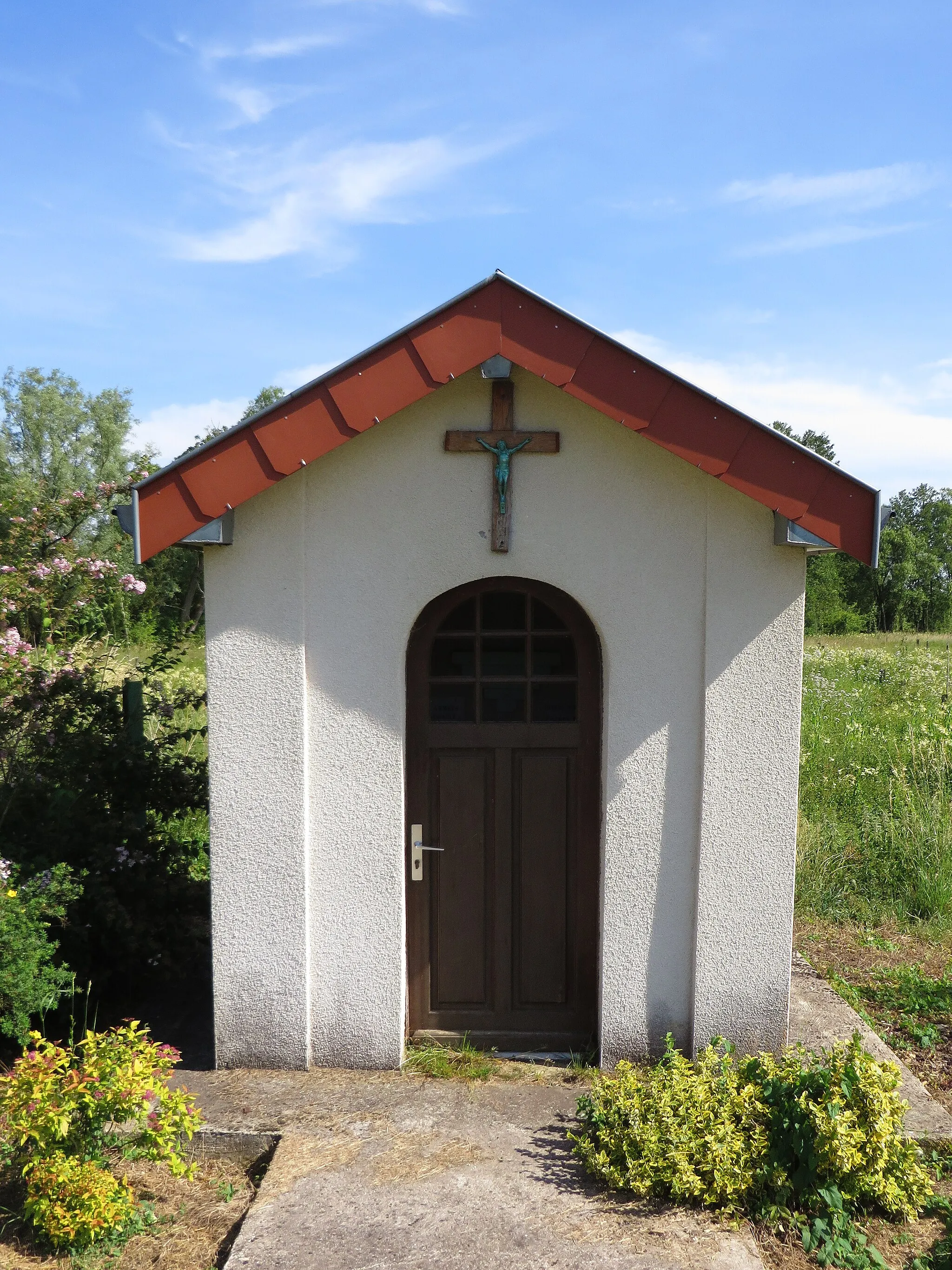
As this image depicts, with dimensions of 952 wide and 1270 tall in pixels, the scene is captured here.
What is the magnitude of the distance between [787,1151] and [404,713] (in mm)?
2684

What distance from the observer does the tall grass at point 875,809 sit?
7.79 m

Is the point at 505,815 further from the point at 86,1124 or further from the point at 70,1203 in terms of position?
the point at 70,1203

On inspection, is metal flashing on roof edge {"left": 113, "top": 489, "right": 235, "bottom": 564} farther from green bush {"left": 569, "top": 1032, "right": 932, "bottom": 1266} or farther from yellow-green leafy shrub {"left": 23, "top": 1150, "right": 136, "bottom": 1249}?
green bush {"left": 569, "top": 1032, "right": 932, "bottom": 1266}

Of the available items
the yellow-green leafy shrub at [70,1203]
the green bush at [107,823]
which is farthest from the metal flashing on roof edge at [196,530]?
the yellow-green leafy shrub at [70,1203]

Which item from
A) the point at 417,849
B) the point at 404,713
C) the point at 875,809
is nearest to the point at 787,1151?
the point at 417,849

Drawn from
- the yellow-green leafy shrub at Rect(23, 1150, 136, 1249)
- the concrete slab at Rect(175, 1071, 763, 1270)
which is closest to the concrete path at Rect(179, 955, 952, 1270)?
the concrete slab at Rect(175, 1071, 763, 1270)

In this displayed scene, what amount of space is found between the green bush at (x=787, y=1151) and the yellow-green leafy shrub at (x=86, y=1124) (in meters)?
1.86

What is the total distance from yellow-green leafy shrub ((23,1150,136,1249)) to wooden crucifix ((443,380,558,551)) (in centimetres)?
334

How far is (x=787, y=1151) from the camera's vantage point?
12.9 feet

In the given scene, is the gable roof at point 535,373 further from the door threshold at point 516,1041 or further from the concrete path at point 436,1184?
the door threshold at point 516,1041

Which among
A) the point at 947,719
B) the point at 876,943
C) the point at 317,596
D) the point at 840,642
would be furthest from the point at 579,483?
the point at 840,642

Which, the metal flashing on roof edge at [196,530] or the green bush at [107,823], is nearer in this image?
the metal flashing on roof edge at [196,530]

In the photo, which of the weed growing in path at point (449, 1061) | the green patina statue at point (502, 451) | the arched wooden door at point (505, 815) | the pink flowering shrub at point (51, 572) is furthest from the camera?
the pink flowering shrub at point (51, 572)

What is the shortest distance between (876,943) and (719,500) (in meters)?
4.44
